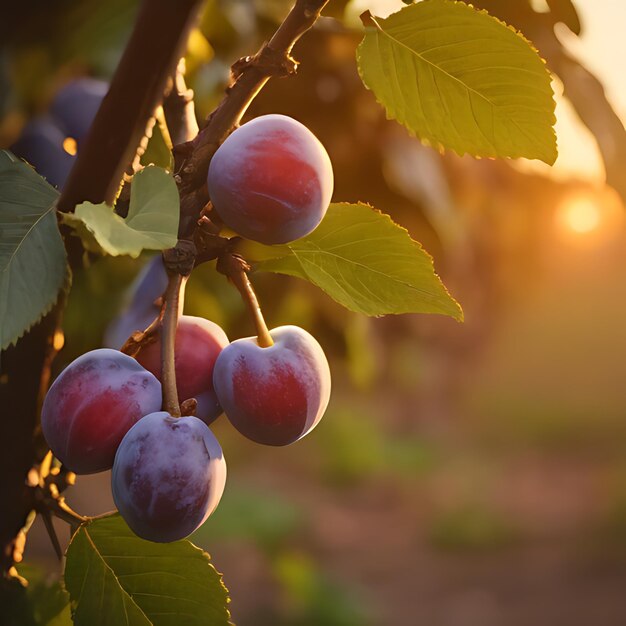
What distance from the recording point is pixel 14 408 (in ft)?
1.60

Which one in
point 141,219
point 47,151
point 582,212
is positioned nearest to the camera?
point 141,219

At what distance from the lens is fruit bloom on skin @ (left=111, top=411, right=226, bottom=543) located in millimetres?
378

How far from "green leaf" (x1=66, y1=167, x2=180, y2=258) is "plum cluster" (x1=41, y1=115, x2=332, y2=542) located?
0.03 meters

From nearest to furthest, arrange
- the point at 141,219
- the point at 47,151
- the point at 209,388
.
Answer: the point at 141,219 < the point at 209,388 < the point at 47,151

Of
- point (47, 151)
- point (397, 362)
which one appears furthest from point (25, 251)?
point (397, 362)

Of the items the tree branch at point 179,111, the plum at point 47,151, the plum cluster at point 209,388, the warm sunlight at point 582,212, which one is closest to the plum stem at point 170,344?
the plum cluster at point 209,388

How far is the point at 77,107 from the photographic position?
725 millimetres

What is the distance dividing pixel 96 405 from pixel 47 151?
1.15ft

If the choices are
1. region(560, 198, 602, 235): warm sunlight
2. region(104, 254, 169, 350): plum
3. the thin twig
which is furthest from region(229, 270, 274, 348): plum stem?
region(560, 198, 602, 235): warm sunlight

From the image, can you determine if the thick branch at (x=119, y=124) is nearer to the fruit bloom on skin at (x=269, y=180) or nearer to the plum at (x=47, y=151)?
the fruit bloom on skin at (x=269, y=180)

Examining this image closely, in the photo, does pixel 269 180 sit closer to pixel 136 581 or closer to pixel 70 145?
pixel 136 581

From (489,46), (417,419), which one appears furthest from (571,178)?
(417,419)

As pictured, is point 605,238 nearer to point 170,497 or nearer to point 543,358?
point 543,358

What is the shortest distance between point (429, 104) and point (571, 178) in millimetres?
1371
